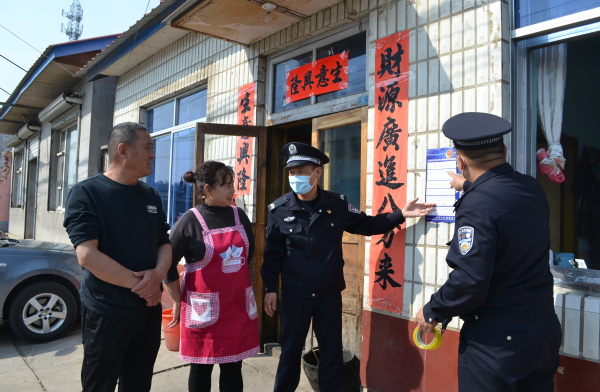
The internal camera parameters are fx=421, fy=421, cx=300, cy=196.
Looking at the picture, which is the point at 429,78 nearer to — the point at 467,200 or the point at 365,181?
the point at 365,181

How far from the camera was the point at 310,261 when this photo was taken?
2.92 metres

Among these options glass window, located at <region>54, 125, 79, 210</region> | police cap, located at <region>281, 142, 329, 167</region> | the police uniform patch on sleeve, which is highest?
glass window, located at <region>54, 125, 79, 210</region>

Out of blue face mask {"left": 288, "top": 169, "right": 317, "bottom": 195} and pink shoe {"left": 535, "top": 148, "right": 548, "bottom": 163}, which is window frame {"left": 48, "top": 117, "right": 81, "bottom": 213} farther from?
pink shoe {"left": 535, "top": 148, "right": 548, "bottom": 163}

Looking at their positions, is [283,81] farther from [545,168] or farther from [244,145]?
[545,168]

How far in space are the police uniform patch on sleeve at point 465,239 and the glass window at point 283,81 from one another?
2.66 m

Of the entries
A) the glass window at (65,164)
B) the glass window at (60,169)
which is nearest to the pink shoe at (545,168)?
the glass window at (65,164)

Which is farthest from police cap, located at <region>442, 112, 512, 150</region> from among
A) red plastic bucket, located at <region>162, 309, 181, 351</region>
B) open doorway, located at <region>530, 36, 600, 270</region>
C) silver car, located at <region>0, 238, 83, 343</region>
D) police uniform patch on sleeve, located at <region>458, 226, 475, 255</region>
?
silver car, located at <region>0, 238, 83, 343</region>

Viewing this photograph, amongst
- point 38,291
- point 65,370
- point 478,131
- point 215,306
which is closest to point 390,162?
point 478,131

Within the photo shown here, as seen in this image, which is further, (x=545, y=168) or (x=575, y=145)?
(x=575, y=145)

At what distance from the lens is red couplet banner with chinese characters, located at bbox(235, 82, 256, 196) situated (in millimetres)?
4656

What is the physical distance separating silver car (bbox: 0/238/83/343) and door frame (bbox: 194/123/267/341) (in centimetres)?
211

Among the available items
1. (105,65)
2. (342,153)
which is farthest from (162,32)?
(342,153)

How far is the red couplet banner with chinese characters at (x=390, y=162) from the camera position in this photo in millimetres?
3098

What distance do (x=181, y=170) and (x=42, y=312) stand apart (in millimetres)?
2470
